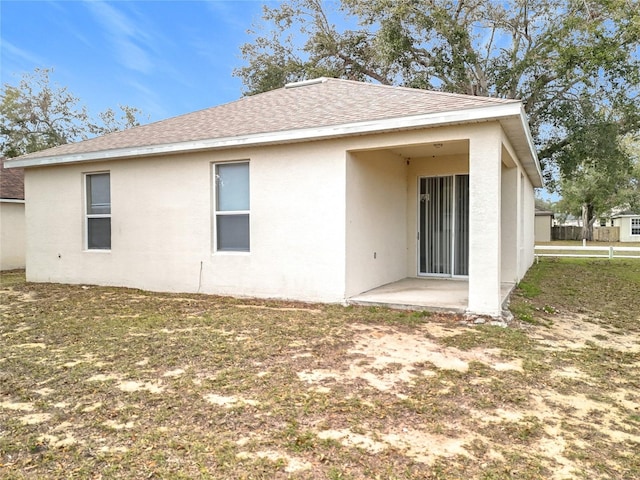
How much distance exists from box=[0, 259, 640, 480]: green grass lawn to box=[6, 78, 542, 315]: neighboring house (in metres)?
1.43

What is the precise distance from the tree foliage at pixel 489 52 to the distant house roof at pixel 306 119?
758 cm

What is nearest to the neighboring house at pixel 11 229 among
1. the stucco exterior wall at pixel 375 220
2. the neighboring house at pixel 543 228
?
the stucco exterior wall at pixel 375 220

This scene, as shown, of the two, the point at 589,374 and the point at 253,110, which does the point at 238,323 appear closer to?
the point at 589,374

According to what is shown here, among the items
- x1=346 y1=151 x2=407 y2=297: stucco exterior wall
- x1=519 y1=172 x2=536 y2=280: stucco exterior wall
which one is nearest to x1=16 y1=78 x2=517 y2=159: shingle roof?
x1=346 y1=151 x2=407 y2=297: stucco exterior wall

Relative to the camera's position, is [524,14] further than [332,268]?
Yes

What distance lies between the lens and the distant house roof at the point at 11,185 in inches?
555

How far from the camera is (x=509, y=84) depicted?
17.2m

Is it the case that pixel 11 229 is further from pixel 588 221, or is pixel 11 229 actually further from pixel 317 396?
pixel 588 221

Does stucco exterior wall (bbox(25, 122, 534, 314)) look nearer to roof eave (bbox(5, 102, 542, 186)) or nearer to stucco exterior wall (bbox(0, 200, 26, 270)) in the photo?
roof eave (bbox(5, 102, 542, 186))

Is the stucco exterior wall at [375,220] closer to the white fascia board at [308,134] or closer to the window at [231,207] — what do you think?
the white fascia board at [308,134]

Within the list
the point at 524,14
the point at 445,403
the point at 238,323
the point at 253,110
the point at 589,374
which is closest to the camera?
the point at 445,403

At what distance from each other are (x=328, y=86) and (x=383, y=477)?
8812mm

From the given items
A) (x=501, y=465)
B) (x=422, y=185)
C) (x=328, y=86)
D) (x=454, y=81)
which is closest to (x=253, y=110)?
(x=328, y=86)

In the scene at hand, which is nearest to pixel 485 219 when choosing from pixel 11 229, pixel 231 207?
pixel 231 207
